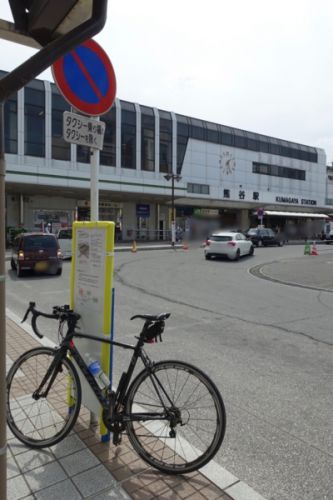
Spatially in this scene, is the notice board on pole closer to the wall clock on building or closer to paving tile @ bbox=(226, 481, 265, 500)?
paving tile @ bbox=(226, 481, 265, 500)

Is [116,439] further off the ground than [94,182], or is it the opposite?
[94,182]

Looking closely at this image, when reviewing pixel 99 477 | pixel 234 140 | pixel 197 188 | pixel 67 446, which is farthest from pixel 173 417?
pixel 234 140

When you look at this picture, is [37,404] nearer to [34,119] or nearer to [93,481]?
[93,481]

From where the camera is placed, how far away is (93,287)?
3045 mm

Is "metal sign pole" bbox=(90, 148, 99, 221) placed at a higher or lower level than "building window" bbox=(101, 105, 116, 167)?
lower

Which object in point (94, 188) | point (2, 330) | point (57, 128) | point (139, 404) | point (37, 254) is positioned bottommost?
point (139, 404)

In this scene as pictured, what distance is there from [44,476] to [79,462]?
25 cm

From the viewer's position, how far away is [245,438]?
3.19m

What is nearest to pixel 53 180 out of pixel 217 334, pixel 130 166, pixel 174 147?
pixel 130 166

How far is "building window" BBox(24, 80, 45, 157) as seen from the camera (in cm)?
3020

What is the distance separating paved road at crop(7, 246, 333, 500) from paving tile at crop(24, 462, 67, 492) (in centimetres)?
121

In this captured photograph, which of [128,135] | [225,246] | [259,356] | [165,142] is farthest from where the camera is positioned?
[165,142]

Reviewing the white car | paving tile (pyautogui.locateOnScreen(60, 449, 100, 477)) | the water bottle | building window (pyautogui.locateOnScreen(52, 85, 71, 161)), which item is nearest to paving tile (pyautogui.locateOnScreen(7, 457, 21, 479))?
paving tile (pyautogui.locateOnScreen(60, 449, 100, 477))

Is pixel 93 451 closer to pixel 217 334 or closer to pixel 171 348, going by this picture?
pixel 171 348
